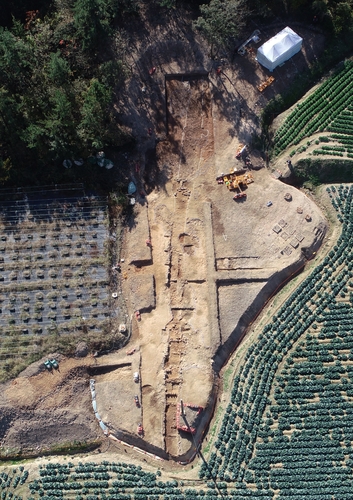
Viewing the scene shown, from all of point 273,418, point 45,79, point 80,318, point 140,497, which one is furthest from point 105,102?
point 140,497

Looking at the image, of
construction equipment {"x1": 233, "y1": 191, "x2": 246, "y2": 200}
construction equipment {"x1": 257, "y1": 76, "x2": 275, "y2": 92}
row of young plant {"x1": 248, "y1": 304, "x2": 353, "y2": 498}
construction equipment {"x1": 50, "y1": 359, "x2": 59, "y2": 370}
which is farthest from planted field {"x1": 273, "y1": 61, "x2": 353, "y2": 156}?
construction equipment {"x1": 50, "y1": 359, "x2": 59, "y2": 370}

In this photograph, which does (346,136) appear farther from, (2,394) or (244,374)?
(2,394)

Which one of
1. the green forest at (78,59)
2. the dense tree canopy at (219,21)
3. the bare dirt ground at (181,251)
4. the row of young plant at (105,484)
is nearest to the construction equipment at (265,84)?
the bare dirt ground at (181,251)

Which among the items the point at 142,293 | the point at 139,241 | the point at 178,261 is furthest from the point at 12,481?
the point at 178,261

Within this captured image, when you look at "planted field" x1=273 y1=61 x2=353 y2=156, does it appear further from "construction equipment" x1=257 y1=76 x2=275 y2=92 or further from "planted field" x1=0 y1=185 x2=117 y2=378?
"planted field" x1=0 y1=185 x2=117 y2=378

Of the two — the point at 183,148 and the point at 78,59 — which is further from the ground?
the point at 78,59

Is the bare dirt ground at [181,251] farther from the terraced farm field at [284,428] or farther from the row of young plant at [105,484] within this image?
the terraced farm field at [284,428]

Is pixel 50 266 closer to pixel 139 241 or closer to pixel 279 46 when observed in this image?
pixel 139 241
